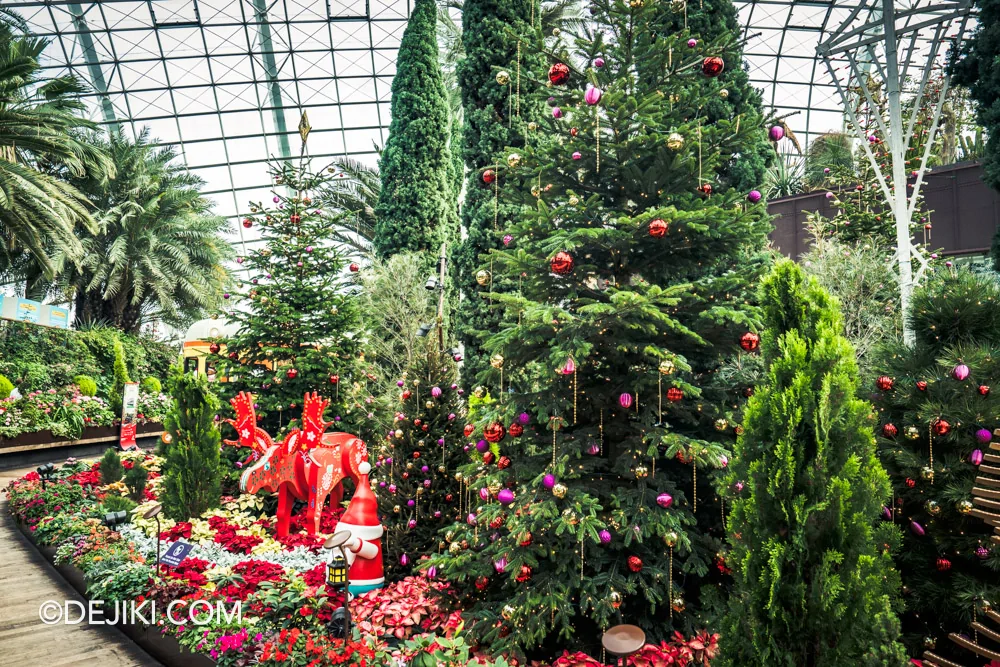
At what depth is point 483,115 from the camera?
29.5 feet

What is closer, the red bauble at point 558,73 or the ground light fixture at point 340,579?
the ground light fixture at point 340,579

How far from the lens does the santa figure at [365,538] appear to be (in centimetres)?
523

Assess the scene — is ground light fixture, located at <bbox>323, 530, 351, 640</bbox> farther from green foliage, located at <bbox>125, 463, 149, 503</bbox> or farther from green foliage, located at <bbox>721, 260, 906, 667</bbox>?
green foliage, located at <bbox>125, 463, 149, 503</bbox>

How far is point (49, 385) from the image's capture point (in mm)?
15906

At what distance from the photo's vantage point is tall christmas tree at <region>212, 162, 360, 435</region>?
877 cm

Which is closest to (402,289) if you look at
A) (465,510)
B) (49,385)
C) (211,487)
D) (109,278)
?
(211,487)

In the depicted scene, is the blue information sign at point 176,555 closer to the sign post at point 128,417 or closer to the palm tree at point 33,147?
the sign post at point 128,417

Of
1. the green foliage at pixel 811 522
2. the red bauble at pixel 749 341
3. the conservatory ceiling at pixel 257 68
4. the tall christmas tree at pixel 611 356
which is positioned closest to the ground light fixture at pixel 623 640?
the green foliage at pixel 811 522

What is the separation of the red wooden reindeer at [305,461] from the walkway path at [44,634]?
1980 millimetres

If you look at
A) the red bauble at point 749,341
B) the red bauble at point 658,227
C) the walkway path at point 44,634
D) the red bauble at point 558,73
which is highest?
the red bauble at point 558,73

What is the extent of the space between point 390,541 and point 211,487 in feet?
10.1

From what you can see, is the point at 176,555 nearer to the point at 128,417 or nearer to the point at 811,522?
the point at 811,522

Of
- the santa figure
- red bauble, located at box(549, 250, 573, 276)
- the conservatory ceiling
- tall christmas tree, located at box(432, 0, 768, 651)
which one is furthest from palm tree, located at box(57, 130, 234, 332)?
red bauble, located at box(549, 250, 573, 276)

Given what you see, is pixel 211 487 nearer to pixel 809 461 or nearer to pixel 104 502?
→ pixel 104 502
